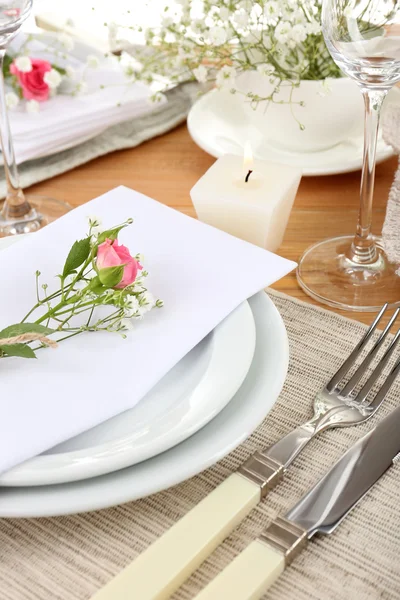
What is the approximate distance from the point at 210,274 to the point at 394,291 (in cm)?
24

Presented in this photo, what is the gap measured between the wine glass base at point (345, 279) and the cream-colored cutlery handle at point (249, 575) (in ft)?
1.21

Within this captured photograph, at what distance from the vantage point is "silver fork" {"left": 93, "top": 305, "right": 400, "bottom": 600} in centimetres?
44

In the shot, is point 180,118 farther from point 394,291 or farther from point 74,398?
point 74,398

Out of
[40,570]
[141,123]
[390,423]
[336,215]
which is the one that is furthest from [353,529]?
[141,123]

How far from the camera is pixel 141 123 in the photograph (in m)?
1.15

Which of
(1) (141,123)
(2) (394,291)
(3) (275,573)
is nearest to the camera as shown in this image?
(3) (275,573)

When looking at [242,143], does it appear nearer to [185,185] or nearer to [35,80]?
[185,185]

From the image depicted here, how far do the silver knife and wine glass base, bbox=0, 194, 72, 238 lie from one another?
0.56 meters

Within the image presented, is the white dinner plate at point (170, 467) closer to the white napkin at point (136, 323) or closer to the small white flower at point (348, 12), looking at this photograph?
the white napkin at point (136, 323)

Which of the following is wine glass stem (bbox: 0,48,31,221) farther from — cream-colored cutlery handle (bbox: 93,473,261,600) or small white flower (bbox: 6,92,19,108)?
cream-colored cutlery handle (bbox: 93,473,261,600)

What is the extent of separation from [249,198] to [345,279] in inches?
5.5

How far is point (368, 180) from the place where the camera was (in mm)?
787

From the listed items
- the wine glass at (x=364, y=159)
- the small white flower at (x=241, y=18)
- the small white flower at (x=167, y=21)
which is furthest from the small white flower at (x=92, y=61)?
the wine glass at (x=364, y=159)

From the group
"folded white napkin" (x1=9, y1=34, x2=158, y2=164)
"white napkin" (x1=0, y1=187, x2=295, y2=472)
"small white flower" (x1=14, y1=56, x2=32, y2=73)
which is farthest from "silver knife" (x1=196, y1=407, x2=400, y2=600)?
"small white flower" (x1=14, y1=56, x2=32, y2=73)
